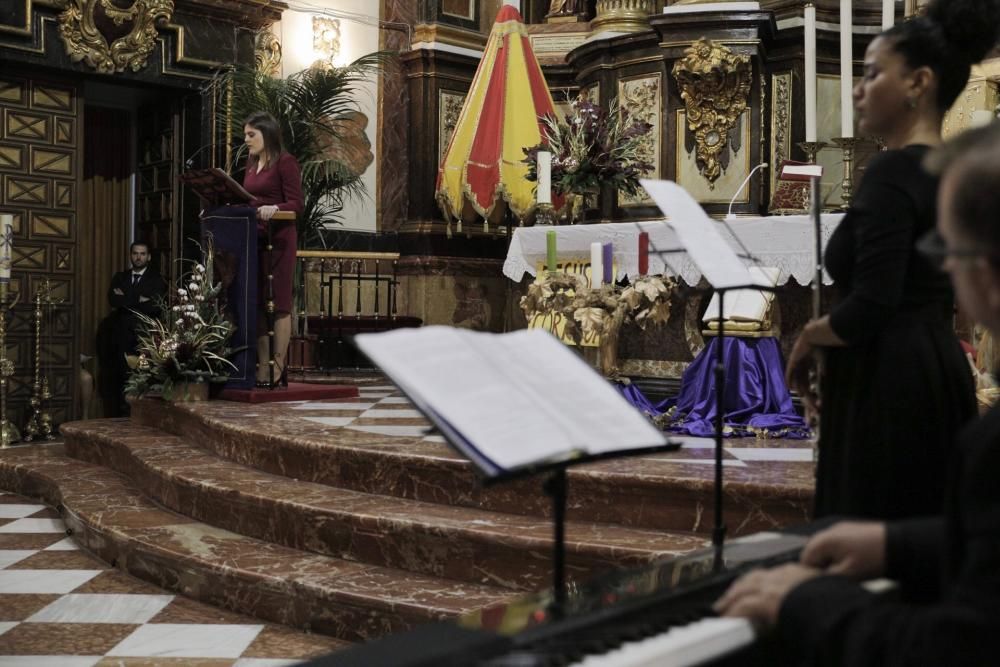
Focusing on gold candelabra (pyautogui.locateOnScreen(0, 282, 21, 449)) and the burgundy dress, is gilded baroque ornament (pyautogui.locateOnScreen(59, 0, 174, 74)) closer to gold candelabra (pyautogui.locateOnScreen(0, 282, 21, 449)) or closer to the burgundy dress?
gold candelabra (pyautogui.locateOnScreen(0, 282, 21, 449))

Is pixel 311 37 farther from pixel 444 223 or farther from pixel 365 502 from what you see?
pixel 365 502

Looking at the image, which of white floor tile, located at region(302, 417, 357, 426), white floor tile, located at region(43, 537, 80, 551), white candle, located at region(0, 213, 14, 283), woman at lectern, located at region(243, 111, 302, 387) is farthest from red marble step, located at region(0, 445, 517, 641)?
white candle, located at region(0, 213, 14, 283)

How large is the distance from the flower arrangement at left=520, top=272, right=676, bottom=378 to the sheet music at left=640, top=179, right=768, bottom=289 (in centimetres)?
217

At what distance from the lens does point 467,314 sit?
10312mm

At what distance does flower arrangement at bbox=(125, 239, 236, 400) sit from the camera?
21.6 feet

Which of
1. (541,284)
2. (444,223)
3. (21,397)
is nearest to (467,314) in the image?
(444,223)

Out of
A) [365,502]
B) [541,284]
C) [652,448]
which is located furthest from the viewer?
[541,284]

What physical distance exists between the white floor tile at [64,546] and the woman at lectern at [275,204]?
1.94 m

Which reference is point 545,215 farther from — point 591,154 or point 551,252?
point 551,252

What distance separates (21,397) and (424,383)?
7.90 meters

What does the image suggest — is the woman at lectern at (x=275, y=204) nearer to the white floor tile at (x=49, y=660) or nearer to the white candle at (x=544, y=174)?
the white candle at (x=544, y=174)

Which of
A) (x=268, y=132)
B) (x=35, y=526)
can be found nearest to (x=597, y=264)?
(x=268, y=132)

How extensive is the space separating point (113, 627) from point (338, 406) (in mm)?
2908

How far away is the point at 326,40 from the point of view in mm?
9945
